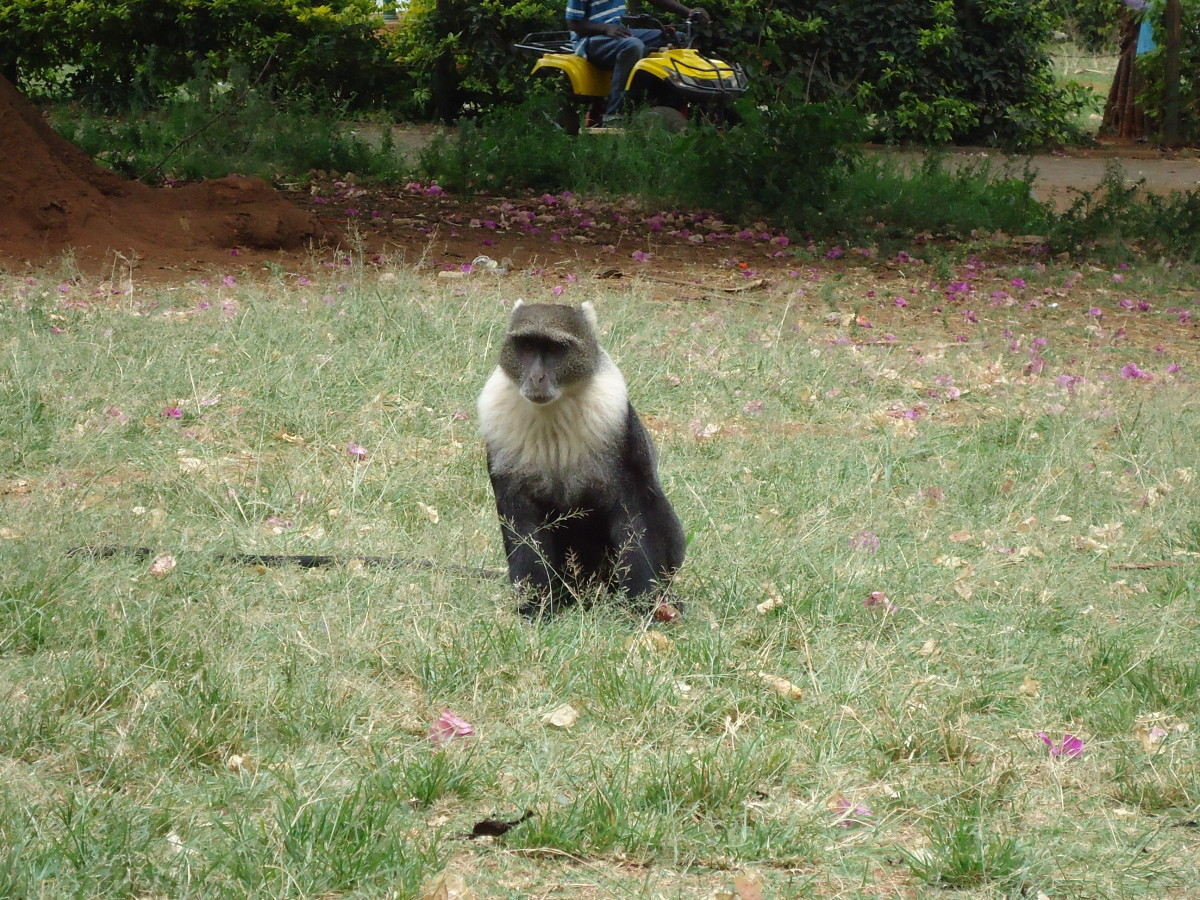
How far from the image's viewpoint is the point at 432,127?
61.7 ft

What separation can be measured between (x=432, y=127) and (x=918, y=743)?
653 inches

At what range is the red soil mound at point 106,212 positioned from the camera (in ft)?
30.6

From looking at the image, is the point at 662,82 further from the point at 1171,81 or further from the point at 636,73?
the point at 1171,81

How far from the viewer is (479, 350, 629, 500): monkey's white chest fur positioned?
429 cm

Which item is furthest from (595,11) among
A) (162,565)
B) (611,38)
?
(162,565)

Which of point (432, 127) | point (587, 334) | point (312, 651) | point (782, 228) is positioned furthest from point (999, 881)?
point (432, 127)

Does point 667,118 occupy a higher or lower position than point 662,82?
lower

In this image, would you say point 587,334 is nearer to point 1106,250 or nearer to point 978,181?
point 1106,250

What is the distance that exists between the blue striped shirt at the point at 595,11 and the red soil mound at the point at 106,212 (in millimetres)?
6172

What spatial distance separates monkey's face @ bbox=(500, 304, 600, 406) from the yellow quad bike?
10904 millimetres

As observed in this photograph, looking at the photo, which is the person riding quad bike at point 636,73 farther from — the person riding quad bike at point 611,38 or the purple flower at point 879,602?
the purple flower at point 879,602

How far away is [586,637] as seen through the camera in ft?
13.2

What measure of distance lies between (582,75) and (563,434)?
1219 cm

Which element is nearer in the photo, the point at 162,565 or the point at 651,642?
the point at 651,642
